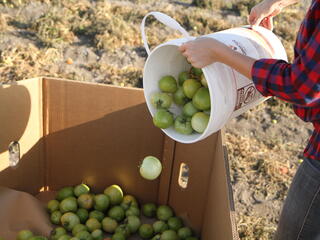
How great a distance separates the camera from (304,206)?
1.92m

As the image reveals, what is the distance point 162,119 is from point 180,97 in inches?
7.9

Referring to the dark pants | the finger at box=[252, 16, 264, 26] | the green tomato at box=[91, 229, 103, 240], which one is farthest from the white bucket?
the green tomato at box=[91, 229, 103, 240]

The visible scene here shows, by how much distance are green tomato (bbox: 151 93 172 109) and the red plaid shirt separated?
0.67 metres

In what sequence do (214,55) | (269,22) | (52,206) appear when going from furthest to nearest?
(52,206)
(269,22)
(214,55)

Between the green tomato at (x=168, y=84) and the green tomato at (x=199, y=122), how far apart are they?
25 centimetres

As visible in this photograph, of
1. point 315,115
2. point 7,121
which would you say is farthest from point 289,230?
point 7,121

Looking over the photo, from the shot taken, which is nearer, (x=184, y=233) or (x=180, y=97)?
(x=180, y=97)

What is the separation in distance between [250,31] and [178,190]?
1232mm

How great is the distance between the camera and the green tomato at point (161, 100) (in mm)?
2197

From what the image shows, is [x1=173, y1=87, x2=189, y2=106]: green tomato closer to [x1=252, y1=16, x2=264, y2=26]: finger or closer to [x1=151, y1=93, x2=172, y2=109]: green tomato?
[x1=151, y1=93, x2=172, y2=109]: green tomato

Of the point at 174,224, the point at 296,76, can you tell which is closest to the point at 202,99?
the point at 296,76

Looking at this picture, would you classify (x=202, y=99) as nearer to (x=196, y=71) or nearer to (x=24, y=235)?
(x=196, y=71)

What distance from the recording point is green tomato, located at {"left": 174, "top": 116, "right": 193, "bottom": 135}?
2.11 meters

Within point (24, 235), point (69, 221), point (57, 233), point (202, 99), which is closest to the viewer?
point (202, 99)
